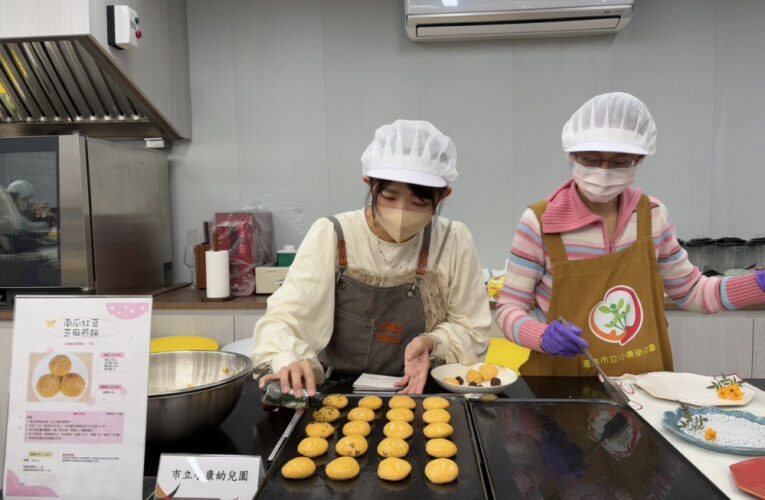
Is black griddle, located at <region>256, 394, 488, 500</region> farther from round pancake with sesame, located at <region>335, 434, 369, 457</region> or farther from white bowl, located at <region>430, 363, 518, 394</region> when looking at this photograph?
white bowl, located at <region>430, 363, 518, 394</region>

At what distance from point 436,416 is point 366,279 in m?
0.61

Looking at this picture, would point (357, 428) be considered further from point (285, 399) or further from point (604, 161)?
point (604, 161)

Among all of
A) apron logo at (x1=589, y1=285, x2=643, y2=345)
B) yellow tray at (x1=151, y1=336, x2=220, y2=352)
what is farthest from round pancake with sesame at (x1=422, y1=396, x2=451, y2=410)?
yellow tray at (x1=151, y1=336, x2=220, y2=352)

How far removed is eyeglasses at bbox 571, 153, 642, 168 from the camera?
1649 mm

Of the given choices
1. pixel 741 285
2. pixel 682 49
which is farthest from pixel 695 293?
pixel 682 49

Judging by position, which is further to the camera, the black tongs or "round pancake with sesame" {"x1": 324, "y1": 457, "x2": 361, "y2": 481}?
the black tongs

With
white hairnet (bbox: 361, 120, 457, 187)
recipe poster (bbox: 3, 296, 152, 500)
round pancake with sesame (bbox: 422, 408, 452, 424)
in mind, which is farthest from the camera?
white hairnet (bbox: 361, 120, 457, 187)

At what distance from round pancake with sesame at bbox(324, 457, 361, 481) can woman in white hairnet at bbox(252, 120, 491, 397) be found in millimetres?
482

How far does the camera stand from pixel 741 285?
66.1 inches

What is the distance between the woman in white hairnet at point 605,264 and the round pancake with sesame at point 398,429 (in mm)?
607

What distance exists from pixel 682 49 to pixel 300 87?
8.21 feet

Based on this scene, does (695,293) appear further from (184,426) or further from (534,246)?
(184,426)

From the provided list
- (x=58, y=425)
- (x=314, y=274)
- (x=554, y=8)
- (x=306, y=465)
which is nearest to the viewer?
(x=58, y=425)

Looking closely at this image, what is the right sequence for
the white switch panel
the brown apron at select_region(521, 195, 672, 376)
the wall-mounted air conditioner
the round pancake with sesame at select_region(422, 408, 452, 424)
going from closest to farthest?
the round pancake with sesame at select_region(422, 408, 452, 424) → the brown apron at select_region(521, 195, 672, 376) → the white switch panel → the wall-mounted air conditioner
